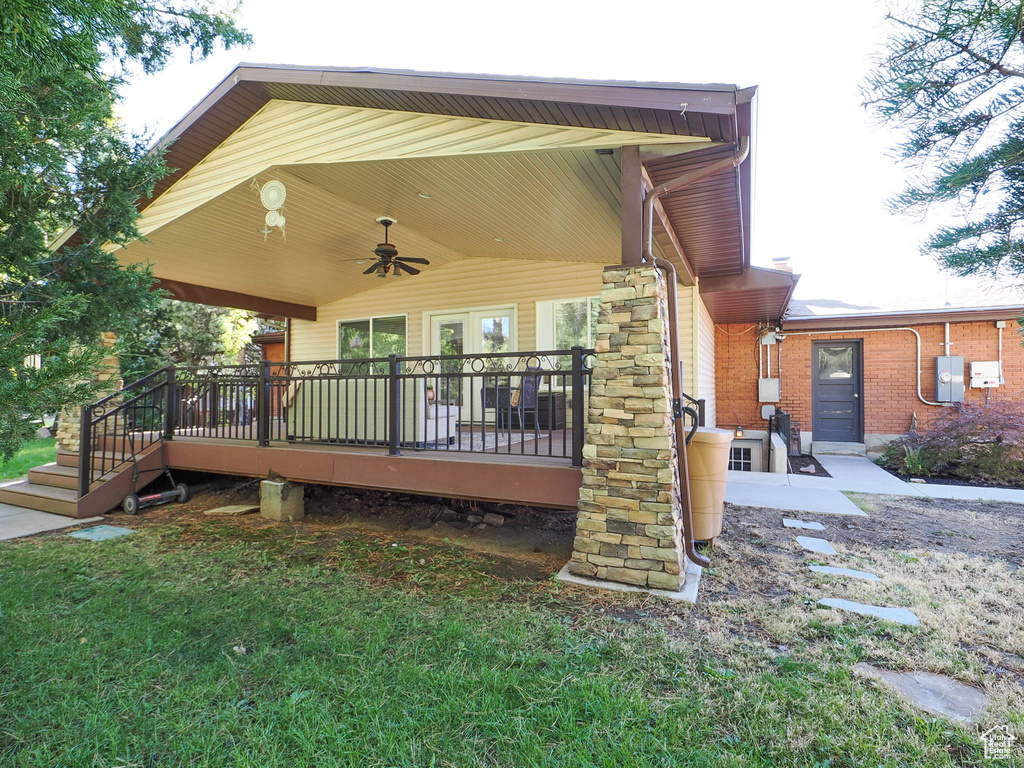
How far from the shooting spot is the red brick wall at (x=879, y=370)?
9023 mm

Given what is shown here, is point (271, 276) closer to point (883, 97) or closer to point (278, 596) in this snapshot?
point (278, 596)

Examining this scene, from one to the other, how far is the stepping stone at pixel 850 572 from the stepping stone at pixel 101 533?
6232 mm

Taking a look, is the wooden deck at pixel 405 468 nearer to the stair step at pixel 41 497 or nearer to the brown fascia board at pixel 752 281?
the stair step at pixel 41 497

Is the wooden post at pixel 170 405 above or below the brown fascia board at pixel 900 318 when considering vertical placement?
below

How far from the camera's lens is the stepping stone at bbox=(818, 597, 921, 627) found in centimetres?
293

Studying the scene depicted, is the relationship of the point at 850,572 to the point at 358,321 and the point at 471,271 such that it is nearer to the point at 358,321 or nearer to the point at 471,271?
the point at 471,271

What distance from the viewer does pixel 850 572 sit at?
3746 mm

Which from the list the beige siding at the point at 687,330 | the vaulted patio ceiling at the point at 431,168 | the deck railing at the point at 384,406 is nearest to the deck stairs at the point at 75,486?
the deck railing at the point at 384,406

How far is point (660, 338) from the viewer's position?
11.5 ft

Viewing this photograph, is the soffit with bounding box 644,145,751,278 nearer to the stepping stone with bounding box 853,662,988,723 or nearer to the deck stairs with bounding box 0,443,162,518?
the stepping stone with bounding box 853,662,988,723

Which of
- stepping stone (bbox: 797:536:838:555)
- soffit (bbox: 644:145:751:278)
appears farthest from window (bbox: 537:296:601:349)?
stepping stone (bbox: 797:536:838:555)

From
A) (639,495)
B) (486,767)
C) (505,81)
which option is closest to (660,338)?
(639,495)

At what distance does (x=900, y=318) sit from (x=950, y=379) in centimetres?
139

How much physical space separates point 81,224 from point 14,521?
13.5 ft
